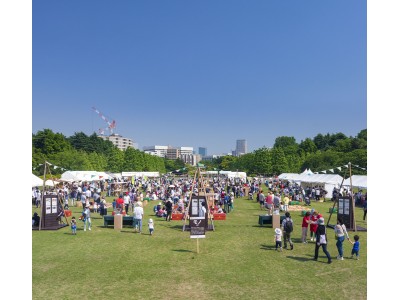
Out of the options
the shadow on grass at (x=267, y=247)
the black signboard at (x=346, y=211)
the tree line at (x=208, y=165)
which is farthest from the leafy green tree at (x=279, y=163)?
the shadow on grass at (x=267, y=247)

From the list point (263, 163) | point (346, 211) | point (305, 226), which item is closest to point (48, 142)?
point (263, 163)

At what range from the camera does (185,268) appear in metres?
12.4

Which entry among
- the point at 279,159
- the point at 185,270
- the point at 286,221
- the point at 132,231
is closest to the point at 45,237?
the point at 132,231

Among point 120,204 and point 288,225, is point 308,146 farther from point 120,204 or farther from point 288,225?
point 288,225

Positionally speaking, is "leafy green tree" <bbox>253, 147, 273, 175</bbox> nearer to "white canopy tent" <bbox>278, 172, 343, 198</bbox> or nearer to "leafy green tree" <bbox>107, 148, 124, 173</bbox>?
"leafy green tree" <bbox>107, 148, 124, 173</bbox>

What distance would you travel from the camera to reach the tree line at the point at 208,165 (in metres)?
64.2

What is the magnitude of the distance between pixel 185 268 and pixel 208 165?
249 feet

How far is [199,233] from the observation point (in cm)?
1486

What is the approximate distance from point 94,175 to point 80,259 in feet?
108

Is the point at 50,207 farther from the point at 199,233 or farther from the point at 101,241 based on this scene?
the point at 199,233

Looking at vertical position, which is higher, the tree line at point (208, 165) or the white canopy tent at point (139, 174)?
the tree line at point (208, 165)

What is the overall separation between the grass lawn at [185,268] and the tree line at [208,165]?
34886 millimetres

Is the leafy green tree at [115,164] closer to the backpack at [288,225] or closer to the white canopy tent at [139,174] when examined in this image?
the white canopy tent at [139,174]
